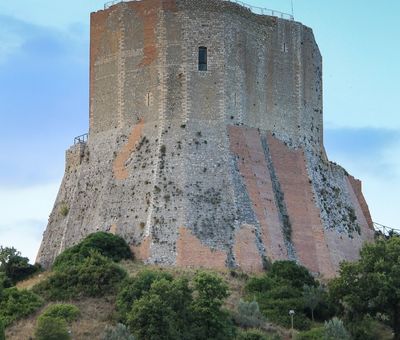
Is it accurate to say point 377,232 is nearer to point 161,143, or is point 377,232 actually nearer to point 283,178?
point 283,178

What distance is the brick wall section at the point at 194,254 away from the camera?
6175 centimetres

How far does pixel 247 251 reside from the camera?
62.8m

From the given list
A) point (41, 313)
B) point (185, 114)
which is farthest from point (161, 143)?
point (41, 313)

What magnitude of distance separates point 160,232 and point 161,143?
4495 mm

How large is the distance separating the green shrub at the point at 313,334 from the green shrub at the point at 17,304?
1035cm

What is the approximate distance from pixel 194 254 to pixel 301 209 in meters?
6.97

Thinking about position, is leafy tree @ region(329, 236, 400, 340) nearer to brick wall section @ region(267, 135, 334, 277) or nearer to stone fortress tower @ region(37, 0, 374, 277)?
stone fortress tower @ region(37, 0, 374, 277)

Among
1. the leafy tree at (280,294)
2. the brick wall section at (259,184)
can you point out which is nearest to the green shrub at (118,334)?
the leafy tree at (280,294)

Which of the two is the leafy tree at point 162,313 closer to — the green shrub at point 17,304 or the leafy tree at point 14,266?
the green shrub at point 17,304

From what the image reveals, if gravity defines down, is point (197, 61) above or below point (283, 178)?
above

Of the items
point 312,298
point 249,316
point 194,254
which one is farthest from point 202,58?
point 249,316

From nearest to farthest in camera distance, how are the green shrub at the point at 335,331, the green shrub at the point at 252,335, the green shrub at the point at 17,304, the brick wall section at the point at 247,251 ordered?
the green shrub at the point at 335,331 → the green shrub at the point at 252,335 → the green shrub at the point at 17,304 → the brick wall section at the point at 247,251

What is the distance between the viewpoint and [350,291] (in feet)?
187

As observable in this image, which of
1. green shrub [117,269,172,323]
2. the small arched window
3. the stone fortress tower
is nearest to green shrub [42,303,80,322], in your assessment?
green shrub [117,269,172,323]
